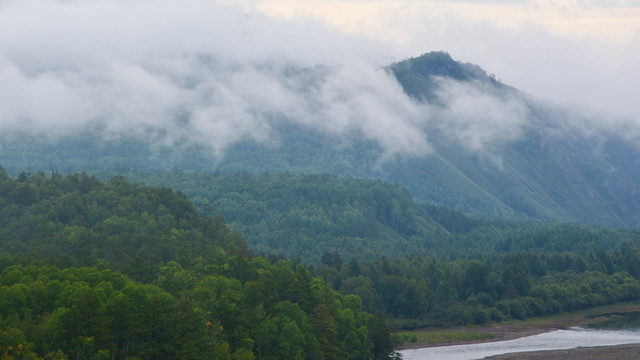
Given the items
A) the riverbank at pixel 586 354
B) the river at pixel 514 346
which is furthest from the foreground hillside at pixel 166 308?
the riverbank at pixel 586 354

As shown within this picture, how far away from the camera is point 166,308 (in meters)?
115

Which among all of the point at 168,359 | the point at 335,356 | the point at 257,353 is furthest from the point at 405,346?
the point at 168,359

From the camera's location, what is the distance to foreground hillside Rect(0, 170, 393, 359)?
104 meters

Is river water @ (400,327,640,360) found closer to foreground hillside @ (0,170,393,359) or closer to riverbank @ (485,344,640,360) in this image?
riverbank @ (485,344,640,360)

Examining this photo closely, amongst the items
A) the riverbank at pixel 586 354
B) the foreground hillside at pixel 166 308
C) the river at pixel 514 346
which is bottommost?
the riverbank at pixel 586 354

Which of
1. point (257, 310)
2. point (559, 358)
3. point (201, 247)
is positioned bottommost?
point (559, 358)

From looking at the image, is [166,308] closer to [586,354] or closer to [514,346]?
[586,354]

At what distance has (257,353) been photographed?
128 m

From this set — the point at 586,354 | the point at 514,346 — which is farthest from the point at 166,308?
the point at 514,346

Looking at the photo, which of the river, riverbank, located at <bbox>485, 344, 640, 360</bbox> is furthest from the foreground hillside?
riverbank, located at <bbox>485, 344, 640, 360</bbox>

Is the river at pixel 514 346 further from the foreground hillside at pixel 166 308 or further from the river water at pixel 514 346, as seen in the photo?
the foreground hillside at pixel 166 308

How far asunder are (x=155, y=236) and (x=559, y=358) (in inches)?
3481

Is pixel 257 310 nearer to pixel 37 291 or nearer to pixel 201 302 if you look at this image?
pixel 201 302

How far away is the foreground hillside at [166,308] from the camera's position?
10350cm
